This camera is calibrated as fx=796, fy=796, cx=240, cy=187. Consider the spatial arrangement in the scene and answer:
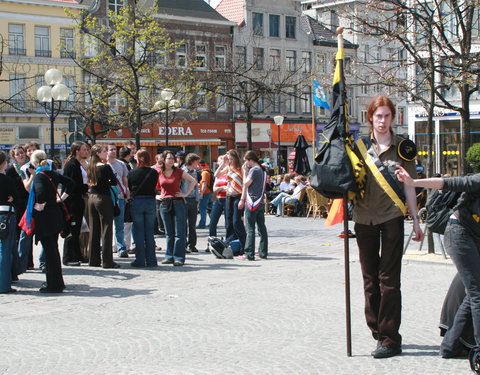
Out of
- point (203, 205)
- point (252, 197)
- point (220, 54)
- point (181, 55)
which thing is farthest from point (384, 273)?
point (220, 54)

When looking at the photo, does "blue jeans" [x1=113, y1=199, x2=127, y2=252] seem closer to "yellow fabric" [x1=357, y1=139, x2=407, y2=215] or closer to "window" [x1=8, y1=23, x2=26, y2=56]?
"yellow fabric" [x1=357, y1=139, x2=407, y2=215]

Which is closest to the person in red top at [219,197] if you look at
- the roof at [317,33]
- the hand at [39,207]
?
the hand at [39,207]

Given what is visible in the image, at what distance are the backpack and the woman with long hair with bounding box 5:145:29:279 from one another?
6224mm

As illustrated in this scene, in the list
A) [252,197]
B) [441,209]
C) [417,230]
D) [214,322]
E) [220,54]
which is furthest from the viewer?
[220,54]

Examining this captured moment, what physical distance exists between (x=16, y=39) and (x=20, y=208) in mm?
40118

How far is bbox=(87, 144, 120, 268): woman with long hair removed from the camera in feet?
39.9

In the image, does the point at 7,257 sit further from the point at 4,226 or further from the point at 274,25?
the point at 274,25

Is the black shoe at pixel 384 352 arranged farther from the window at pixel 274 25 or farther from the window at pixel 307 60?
the window at pixel 307 60

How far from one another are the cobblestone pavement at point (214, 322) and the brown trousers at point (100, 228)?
1.16ft

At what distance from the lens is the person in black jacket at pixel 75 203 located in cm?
1250

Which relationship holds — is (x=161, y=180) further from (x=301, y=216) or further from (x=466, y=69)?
(x=301, y=216)

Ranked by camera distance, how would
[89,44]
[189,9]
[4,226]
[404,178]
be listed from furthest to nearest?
1. [189,9]
2. [89,44]
3. [4,226]
4. [404,178]

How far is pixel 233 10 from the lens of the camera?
2400 inches

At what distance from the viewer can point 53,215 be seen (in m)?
9.97
